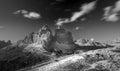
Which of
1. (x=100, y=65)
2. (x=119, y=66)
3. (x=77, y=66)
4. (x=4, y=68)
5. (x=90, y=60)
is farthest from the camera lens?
(x=4, y=68)

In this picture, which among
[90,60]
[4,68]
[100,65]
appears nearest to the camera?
[100,65]

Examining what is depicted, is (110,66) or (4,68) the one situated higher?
(110,66)

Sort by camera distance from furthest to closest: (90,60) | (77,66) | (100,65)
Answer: (90,60)
(77,66)
(100,65)

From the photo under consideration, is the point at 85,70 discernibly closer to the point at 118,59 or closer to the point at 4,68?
the point at 118,59

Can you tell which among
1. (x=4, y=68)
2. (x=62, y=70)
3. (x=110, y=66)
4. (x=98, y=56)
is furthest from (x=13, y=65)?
(x=110, y=66)

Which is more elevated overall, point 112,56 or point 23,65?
point 112,56

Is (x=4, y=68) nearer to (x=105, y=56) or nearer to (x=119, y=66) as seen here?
(x=105, y=56)

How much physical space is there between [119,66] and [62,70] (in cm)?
4126

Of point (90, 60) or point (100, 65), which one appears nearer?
point (100, 65)

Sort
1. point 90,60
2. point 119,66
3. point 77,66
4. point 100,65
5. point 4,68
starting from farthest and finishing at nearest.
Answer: point 4,68
point 90,60
point 77,66
point 100,65
point 119,66

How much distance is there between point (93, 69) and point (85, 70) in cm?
564

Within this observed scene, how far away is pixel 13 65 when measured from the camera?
7692 inches

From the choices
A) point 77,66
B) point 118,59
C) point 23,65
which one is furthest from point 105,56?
point 23,65

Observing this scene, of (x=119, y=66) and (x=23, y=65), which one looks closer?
(x=119, y=66)
